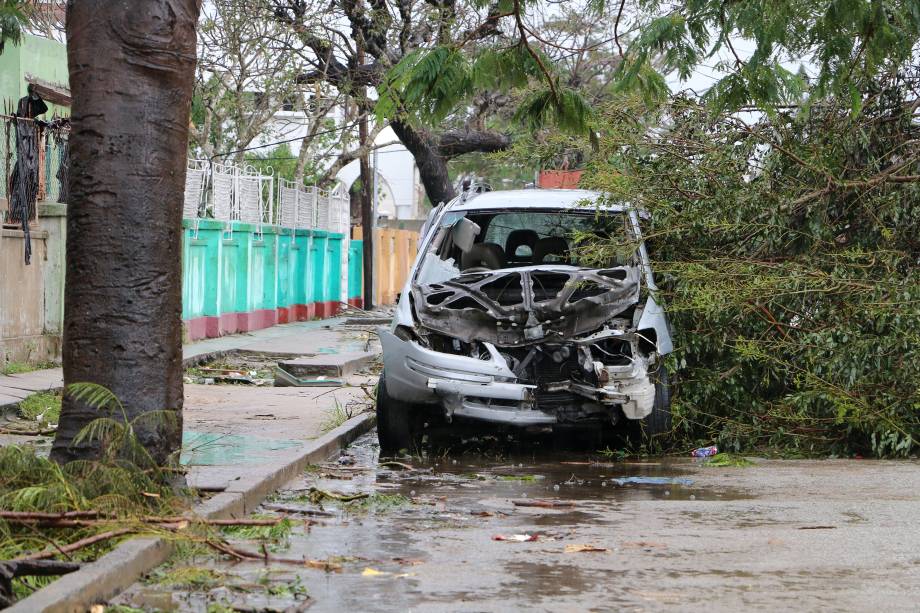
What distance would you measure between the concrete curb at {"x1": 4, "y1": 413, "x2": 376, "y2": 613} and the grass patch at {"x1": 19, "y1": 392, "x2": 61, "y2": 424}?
11.0 ft

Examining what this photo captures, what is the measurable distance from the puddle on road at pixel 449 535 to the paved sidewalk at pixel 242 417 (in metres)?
0.44

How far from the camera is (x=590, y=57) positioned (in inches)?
1294

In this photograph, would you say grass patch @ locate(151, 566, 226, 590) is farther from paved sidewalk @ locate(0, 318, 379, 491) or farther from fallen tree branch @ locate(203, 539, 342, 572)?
paved sidewalk @ locate(0, 318, 379, 491)

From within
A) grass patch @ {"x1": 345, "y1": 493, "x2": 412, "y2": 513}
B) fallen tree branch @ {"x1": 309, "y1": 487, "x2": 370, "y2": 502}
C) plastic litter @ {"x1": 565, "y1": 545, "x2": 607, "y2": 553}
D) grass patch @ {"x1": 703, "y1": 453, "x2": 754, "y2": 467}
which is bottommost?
grass patch @ {"x1": 703, "y1": 453, "x2": 754, "y2": 467}

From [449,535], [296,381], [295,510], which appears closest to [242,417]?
[296,381]

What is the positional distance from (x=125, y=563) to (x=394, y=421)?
4574 millimetres

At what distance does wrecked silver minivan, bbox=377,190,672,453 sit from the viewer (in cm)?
934

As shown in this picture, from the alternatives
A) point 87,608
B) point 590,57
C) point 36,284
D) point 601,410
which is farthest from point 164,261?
point 590,57

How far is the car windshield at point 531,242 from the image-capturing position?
10.6m

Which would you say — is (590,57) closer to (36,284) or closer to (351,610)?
(36,284)

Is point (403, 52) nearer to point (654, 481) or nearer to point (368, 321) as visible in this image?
point (368, 321)

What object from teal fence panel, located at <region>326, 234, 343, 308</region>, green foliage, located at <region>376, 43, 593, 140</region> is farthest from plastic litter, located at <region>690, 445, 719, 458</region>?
teal fence panel, located at <region>326, 234, 343, 308</region>

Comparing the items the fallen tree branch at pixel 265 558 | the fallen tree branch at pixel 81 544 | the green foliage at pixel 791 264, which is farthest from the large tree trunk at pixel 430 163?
the fallen tree branch at pixel 81 544

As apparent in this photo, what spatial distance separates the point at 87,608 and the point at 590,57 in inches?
1154
